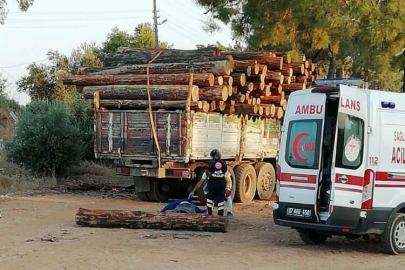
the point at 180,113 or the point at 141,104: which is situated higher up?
the point at 141,104

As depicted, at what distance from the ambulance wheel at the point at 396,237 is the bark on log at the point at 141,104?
6269 millimetres

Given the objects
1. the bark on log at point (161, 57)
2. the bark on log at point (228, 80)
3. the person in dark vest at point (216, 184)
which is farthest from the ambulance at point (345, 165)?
the bark on log at point (161, 57)

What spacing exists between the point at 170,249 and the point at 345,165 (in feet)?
9.96

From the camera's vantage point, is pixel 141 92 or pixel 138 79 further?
pixel 138 79

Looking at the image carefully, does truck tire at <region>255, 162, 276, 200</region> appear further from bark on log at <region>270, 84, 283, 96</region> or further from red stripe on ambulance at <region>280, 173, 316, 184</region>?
red stripe on ambulance at <region>280, 173, 316, 184</region>

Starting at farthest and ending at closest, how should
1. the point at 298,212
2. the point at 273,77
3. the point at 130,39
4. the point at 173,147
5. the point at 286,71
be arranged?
1. the point at 130,39
2. the point at 286,71
3. the point at 273,77
4. the point at 173,147
5. the point at 298,212

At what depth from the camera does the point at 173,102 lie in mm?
14508

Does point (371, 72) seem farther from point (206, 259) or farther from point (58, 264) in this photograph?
point (58, 264)

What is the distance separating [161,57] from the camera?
16141 millimetres

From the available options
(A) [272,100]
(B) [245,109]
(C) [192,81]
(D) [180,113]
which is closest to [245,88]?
(B) [245,109]

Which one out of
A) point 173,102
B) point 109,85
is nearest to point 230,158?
point 173,102

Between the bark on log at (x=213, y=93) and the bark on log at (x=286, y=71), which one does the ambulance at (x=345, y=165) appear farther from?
the bark on log at (x=286, y=71)

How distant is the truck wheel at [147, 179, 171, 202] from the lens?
15.8 m

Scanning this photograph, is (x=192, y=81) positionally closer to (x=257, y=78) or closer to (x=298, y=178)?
(x=257, y=78)
